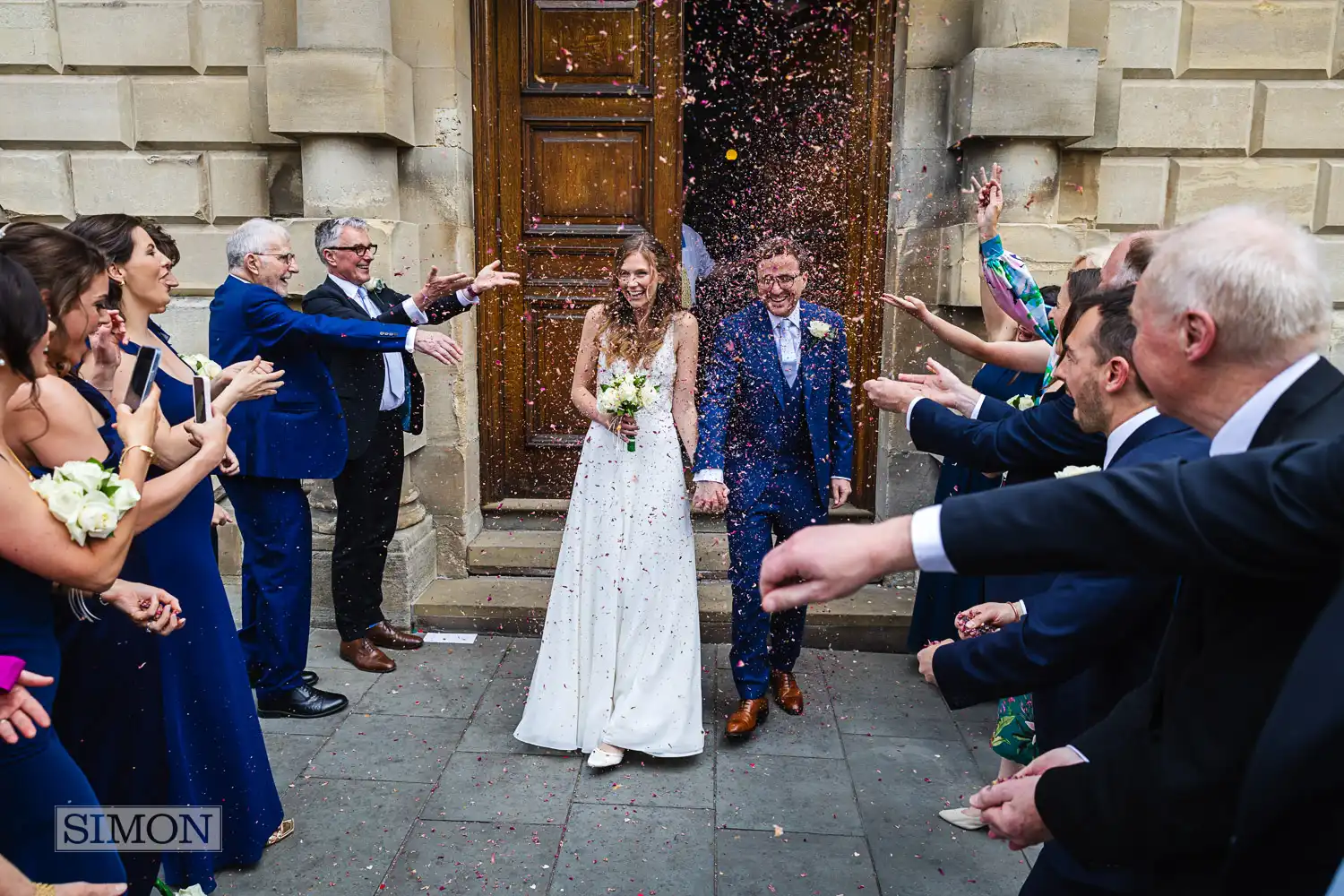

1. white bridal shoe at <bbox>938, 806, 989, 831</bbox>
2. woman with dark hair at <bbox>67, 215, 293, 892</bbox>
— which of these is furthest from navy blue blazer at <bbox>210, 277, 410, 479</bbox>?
white bridal shoe at <bbox>938, 806, 989, 831</bbox>

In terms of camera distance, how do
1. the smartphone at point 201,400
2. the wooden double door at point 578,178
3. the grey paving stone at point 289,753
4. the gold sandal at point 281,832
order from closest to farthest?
the smartphone at point 201,400 < the gold sandal at point 281,832 < the grey paving stone at point 289,753 < the wooden double door at point 578,178

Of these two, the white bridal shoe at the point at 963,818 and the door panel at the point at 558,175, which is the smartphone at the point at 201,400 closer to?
the white bridal shoe at the point at 963,818

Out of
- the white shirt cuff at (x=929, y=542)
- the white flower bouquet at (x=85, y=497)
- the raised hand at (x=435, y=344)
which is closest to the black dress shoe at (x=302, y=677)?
the raised hand at (x=435, y=344)

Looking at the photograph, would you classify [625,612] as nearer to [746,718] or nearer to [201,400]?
[746,718]

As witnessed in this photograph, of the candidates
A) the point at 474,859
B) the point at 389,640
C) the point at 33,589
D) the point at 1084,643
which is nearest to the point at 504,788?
the point at 474,859

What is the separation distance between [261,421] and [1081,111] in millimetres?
4670

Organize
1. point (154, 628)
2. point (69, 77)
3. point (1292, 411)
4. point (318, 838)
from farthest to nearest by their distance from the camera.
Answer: point (69, 77)
point (318, 838)
point (154, 628)
point (1292, 411)

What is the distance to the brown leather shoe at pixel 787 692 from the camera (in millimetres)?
4895

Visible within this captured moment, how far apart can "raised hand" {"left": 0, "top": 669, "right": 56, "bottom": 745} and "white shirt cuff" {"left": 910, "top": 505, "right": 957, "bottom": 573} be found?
186cm

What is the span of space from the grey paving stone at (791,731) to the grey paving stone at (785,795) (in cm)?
7

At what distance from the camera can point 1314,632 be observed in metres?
1.25

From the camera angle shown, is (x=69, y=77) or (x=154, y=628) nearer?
(x=154, y=628)

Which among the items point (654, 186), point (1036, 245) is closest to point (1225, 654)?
point (1036, 245)

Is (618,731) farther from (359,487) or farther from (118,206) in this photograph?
(118,206)
